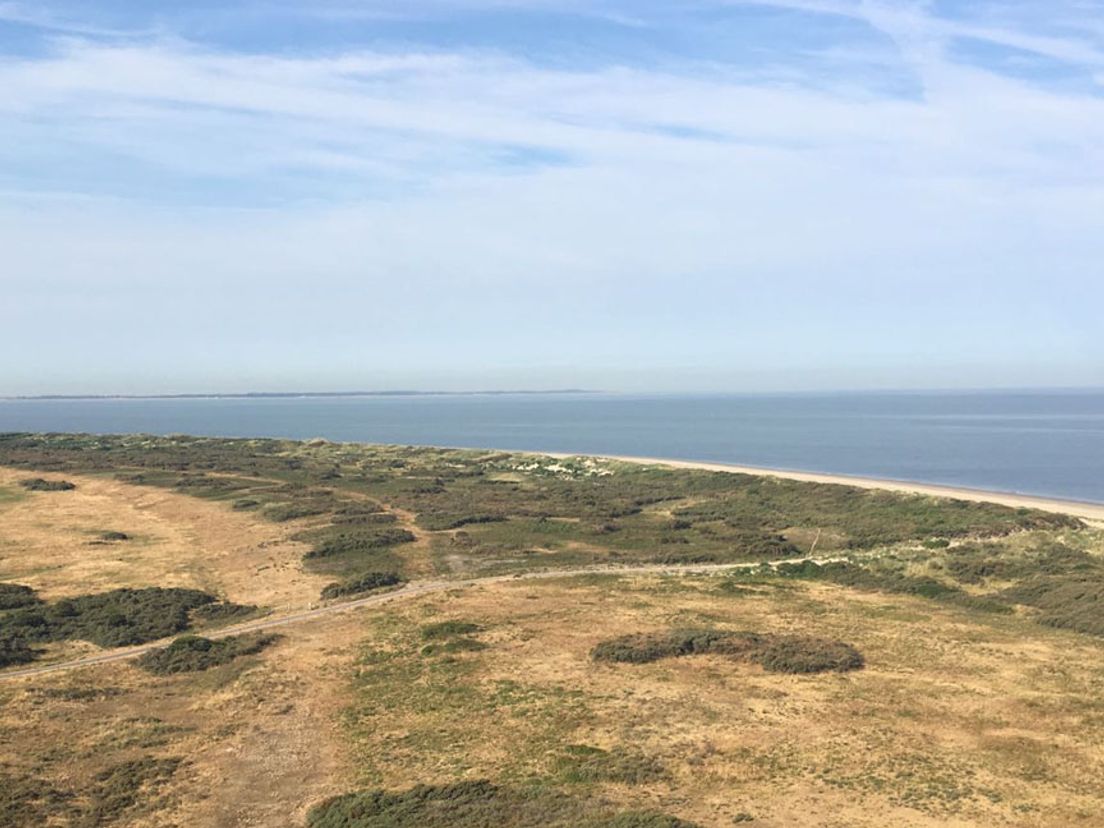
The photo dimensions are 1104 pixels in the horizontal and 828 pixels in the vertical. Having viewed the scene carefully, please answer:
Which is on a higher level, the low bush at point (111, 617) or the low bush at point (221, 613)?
the low bush at point (111, 617)

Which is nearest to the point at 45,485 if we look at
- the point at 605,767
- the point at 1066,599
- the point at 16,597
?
the point at 16,597

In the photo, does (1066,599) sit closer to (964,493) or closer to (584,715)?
(584,715)

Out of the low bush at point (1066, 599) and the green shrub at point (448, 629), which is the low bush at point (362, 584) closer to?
the green shrub at point (448, 629)

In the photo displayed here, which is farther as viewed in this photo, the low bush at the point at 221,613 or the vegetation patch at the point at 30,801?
the low bush at the point at 221,613

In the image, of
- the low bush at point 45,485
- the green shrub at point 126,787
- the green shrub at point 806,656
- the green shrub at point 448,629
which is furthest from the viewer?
the low bush at point 45,485

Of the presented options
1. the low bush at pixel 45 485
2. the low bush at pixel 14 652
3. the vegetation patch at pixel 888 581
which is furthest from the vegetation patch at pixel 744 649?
the low bush at pixel 45 485

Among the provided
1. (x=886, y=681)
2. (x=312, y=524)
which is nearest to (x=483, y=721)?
(x=886, y=681)

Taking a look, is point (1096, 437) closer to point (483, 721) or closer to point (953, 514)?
point (953, 514)
